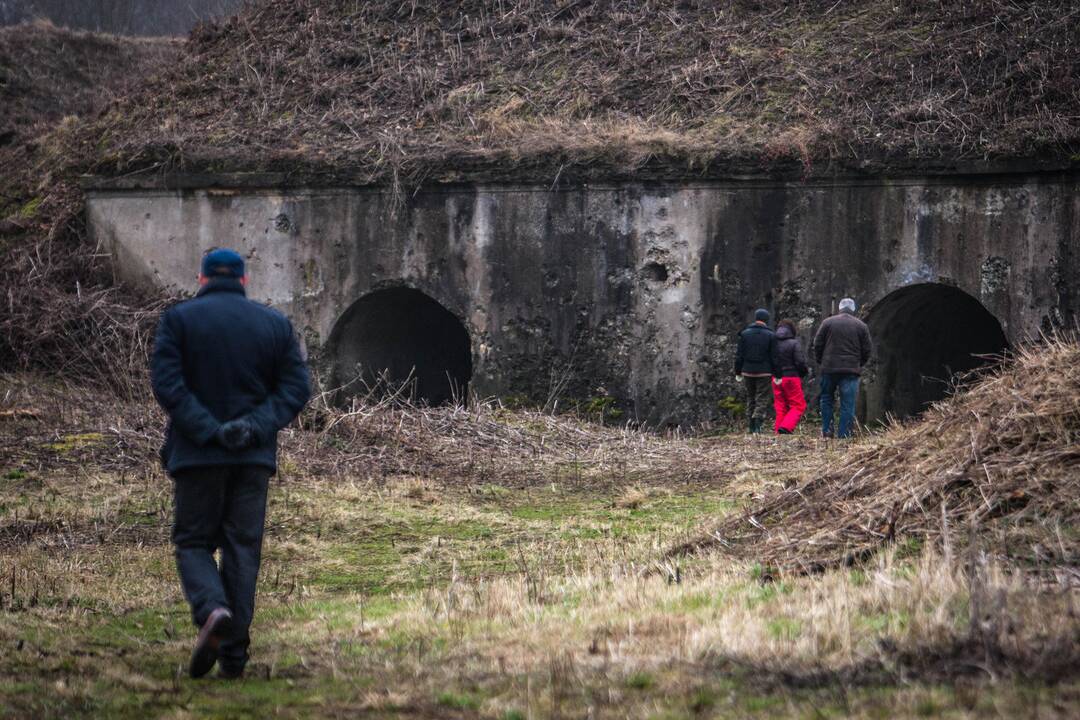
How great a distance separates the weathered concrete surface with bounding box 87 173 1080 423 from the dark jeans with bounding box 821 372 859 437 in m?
1.41

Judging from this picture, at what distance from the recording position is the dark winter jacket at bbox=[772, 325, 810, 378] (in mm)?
15547

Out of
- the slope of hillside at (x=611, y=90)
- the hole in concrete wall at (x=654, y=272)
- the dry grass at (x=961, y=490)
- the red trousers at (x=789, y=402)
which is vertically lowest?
the red trousers at (x=789, y=402)

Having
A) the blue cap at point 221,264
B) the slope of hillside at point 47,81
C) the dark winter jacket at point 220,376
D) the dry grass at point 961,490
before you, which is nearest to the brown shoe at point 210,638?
the dark winter jacket at point 220,376

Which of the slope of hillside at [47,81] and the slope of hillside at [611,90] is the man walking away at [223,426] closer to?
the slope of hillside at [611,90]

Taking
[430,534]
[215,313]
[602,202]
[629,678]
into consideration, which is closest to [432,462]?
[430,534]

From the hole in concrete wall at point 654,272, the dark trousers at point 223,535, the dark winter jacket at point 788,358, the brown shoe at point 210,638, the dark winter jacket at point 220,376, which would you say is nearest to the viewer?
the brown shoe at point 210,638

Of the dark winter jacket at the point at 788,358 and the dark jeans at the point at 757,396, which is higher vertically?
the dark winter jacket at the point at 788,358

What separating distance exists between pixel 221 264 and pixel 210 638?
166cm

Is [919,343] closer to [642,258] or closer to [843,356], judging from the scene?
[843,356]

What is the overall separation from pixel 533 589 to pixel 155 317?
37.7ft

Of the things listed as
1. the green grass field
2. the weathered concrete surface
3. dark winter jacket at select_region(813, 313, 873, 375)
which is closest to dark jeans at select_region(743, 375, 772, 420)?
the weathered concrete surface

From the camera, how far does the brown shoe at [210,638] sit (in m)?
5.25

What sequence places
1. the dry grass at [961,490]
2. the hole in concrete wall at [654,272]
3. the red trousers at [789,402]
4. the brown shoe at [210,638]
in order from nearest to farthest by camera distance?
the brown shoe at [210,638] → the dry grass at [961,490] → the red trousers at [789,402] → the hole in concrete wall at [654,272]

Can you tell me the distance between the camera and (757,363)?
15.6 meters
